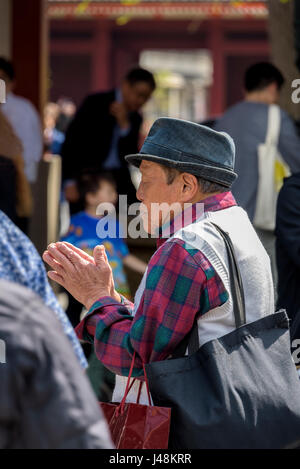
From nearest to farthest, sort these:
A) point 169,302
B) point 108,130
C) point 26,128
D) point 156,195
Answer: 1. point 169,302
2. point 156,195
3. point 108,130
4. point 26,128

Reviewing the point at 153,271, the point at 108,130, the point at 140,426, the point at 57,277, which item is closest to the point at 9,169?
the point at 108,130

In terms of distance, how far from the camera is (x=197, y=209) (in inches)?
95.2

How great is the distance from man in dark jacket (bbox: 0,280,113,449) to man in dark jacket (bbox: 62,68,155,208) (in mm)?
4423

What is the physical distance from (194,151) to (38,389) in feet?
3.79

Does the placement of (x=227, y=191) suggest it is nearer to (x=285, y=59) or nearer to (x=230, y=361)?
(x=230, y=361)

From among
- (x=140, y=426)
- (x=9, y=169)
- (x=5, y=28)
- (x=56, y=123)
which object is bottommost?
(x=56, y=123)

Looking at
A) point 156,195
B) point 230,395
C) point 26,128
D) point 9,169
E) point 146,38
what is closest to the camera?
point 230,395

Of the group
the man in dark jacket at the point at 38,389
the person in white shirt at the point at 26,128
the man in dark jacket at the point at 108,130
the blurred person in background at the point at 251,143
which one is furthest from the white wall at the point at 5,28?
the man in dark jacket at the point at 38,389

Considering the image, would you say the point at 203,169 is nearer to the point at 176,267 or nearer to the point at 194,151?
the point at 194,151

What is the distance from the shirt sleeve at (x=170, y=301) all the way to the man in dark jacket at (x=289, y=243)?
1182mm

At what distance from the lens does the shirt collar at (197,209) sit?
2.40m

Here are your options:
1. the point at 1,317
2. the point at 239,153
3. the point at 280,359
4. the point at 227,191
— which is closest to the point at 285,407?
the point at 280,359

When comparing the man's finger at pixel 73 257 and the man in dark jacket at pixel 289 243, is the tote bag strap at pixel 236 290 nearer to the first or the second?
the man's finger at pixel 73 257

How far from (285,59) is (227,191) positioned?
11.0 ft
